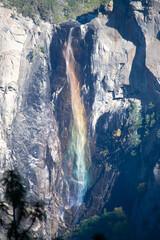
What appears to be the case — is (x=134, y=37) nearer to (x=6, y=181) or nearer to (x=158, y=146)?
(x=158, y=146)

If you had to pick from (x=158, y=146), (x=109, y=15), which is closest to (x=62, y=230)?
(x=158, y=146)

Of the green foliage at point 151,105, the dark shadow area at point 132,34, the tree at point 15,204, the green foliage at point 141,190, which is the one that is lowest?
the green foliage at point 141,190

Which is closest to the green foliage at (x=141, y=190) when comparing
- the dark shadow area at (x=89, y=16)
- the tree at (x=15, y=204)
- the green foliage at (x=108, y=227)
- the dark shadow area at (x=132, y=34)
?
the green foliage at (x=108, y=227)

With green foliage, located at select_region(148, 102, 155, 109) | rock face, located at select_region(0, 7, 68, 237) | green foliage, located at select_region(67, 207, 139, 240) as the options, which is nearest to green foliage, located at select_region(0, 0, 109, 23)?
rock face, located at select_region(0, 7, 68, 237)

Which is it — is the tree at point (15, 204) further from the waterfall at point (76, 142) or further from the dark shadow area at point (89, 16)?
the dark shadow area at point (89, 16)

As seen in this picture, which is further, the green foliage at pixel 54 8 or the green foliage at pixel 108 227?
the green foliage at pixel 54 8

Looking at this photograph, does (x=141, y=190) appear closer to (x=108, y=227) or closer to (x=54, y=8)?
(x=108, y=227)

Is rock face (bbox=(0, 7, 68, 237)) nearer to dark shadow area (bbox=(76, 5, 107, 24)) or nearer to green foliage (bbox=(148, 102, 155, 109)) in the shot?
dark shadow area (bbox=(76, 5, 107, 24))
